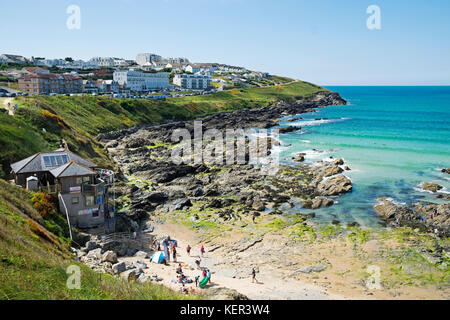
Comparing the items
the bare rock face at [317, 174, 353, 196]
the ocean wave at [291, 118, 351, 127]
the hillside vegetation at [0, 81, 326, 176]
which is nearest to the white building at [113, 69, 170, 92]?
the hillside vegetation at [0, 81, 326, 176]

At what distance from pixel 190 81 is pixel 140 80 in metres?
32.3

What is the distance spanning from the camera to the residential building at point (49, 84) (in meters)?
108

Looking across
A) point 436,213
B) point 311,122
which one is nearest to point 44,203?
point 436,213

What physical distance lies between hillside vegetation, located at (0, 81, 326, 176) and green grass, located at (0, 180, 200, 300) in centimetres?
1765

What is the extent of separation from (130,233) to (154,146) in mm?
46025

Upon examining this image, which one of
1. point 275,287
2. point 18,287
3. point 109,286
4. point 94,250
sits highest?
point 18,287

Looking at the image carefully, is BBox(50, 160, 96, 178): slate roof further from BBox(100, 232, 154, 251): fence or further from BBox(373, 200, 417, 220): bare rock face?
BBox(373, 200, 417, 220): bare rock face

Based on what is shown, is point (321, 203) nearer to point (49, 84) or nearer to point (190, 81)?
point (49, 84)

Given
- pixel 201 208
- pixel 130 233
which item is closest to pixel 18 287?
pixel 130 233

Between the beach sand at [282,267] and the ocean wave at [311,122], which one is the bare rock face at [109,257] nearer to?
the beach sand at [282,267]

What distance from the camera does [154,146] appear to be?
76.9 metres

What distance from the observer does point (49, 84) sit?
114875 mm

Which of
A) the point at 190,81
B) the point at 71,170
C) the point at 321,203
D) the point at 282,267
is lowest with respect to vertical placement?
the point at 282,267
